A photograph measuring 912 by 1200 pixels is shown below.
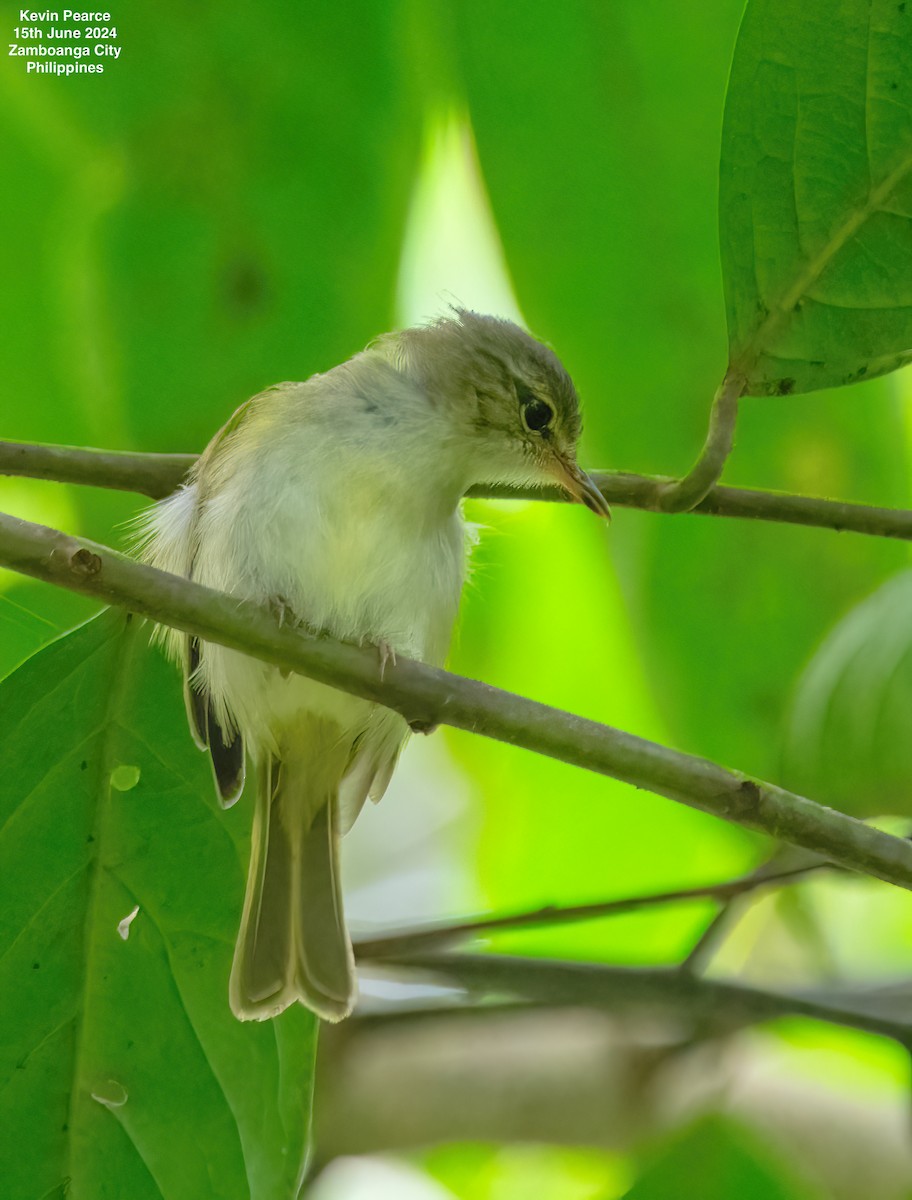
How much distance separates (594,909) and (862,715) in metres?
0.58

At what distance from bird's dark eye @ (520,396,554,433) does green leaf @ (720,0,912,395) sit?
95 centimetres

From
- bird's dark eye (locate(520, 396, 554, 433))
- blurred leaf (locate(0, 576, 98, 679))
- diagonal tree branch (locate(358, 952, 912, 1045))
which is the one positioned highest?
bird's dark eye (locate(520, 396, 554, 433))

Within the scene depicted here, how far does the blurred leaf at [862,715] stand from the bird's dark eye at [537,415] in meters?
0.87

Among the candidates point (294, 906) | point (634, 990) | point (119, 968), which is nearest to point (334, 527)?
point (294, 906)

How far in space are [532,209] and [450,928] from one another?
4.43 ft

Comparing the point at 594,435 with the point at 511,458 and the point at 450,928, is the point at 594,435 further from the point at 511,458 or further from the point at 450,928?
the point at 450,928

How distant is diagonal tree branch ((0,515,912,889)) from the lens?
1639mm

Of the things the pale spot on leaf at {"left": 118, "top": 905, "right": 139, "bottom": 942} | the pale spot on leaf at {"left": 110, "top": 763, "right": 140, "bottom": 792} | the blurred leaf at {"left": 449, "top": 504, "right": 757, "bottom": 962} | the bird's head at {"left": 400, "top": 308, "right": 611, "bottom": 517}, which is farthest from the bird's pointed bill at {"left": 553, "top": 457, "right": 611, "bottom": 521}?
the pale spot on leaf at {"left": 118, "top": 905, "right": 139, "bottom": 942}

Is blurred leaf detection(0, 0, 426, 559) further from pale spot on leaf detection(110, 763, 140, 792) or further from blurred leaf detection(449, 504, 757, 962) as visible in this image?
blurred leaf detection(449, 504, 757, 962)

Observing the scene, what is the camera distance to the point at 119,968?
2232 mm

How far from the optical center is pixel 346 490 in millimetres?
2686

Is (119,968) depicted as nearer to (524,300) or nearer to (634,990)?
(634,990)

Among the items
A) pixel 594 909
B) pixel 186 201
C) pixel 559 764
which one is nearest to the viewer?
pixel 594 909

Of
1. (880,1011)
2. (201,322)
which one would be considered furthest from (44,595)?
(880,1011)
